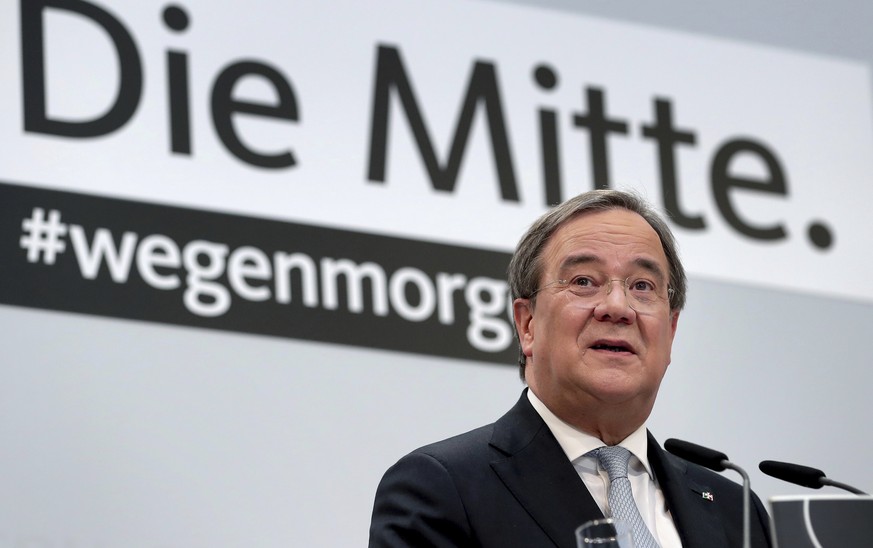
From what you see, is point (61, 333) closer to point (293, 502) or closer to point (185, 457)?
point (185, 457)

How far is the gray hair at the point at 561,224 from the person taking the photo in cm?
275

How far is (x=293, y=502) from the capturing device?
3445mm

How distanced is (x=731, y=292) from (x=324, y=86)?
1425 millimetres

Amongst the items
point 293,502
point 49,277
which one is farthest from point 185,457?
point 49,277

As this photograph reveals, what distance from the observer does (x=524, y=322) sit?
277 cm

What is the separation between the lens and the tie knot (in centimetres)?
249

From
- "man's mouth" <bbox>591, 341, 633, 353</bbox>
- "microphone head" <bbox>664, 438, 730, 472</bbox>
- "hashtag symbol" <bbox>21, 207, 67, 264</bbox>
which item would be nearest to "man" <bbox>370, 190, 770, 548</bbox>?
"man's mouth" <bbox>591, 341, 633, 353</bbox>

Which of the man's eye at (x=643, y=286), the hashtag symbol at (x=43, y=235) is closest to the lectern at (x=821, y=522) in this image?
the man's eye at (x=643, y=286)

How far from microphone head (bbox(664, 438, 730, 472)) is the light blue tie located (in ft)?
0.42

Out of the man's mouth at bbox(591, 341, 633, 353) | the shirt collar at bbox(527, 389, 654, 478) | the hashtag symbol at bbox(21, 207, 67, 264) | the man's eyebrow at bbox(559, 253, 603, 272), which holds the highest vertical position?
the hashtag symbol at bbox(21, 207, 67, 264)

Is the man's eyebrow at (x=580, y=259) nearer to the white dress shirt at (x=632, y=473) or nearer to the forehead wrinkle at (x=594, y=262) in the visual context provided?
the forehead wrinkle at (x=594, y=262)

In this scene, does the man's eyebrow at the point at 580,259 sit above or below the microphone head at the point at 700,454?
above

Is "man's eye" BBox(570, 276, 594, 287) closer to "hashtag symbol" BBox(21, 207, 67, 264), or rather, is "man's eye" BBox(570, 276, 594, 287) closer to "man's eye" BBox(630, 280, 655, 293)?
"man's eye" BBox(630, 280, 655, 293)

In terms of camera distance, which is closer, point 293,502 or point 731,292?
point 293,502
